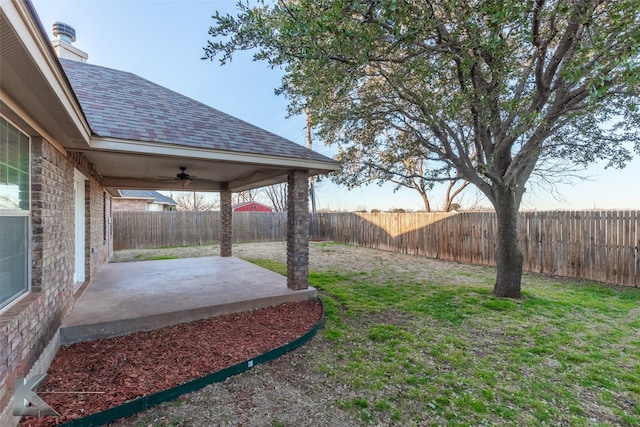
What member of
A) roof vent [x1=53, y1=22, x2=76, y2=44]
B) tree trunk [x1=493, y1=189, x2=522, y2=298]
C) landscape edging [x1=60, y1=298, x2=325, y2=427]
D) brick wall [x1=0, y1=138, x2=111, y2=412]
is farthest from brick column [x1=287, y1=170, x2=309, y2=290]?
roof vent [x1=53, y1=22, x2=76, y2=44]

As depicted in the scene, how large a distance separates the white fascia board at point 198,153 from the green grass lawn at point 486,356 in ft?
8.62

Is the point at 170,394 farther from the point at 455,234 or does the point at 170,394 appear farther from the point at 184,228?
the point at 184,228

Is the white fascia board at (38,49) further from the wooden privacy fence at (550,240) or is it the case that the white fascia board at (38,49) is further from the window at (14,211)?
the wooden privacy fence at (550,240)

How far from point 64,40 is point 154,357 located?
8.48 meters

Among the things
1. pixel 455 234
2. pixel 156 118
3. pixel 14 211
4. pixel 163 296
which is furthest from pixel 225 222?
pixel 455 234

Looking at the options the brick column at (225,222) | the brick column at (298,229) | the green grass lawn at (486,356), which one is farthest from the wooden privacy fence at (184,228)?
the green grass lawn at (486,356)

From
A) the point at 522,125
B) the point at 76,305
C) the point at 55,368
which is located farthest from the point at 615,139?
the point at 76,305

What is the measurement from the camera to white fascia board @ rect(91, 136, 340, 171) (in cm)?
389

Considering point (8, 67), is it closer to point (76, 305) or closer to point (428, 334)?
point (76, 305)

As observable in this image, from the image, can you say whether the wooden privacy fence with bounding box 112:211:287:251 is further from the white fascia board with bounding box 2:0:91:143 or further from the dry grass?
the white fascia board with bounding box 2:0:91:143

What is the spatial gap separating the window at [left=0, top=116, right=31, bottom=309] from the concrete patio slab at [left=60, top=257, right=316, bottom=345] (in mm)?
1329

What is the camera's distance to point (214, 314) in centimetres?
482

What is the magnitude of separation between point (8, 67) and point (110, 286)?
547 cm

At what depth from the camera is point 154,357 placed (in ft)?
11.4
